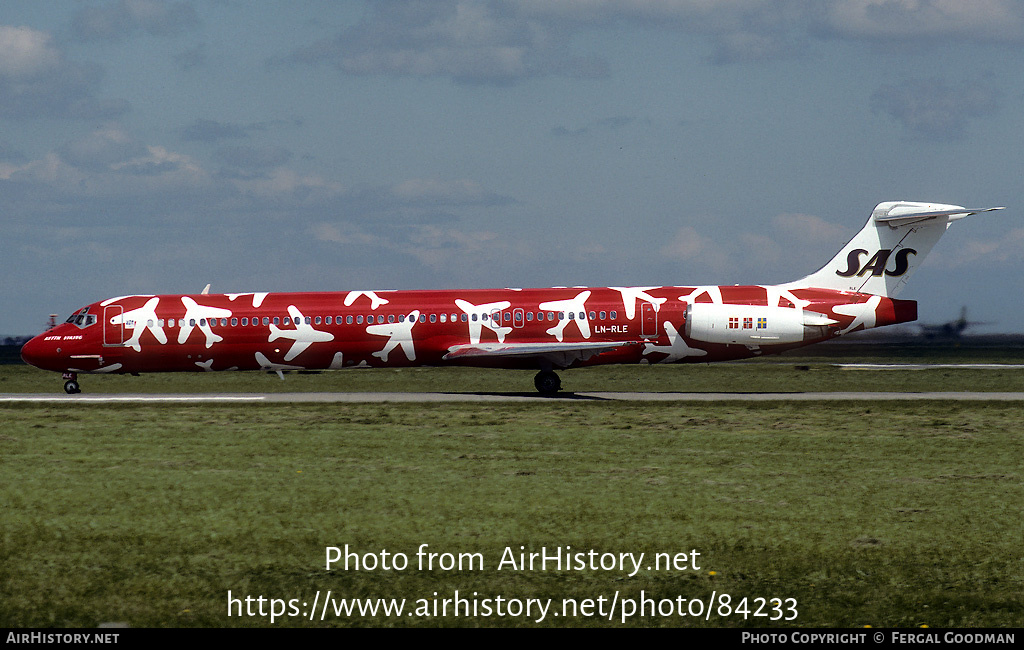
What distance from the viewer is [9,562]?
1147cm

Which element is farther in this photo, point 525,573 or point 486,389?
point 486,389

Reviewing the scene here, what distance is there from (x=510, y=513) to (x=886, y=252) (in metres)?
27.9

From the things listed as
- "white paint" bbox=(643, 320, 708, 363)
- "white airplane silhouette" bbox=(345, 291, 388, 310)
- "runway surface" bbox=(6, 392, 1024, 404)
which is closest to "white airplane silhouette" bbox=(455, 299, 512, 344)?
"runway surface" bbox=(6, 392, 1024, 404)

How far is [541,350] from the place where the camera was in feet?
121

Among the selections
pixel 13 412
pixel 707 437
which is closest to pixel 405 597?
pixel 707 437

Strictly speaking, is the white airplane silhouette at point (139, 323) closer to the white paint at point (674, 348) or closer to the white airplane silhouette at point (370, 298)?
the white airplane silhouette at point (370, 298)

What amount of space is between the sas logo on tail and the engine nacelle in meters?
2.42

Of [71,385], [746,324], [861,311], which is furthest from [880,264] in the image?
[71,385]

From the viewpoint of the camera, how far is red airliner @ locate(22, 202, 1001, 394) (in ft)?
124

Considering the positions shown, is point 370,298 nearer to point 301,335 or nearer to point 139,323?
point 301,335

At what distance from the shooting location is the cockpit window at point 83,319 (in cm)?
3875
